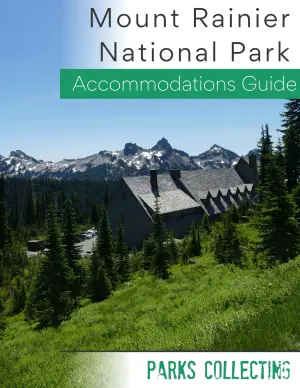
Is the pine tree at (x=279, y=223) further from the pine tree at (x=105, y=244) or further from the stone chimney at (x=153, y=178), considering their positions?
the stone chimney at (x=153, y=178)

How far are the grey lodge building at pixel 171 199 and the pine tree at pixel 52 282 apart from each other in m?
25.6

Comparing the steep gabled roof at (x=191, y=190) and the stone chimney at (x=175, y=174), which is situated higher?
the stone chimney at (x=175, y=174)

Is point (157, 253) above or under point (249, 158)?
under

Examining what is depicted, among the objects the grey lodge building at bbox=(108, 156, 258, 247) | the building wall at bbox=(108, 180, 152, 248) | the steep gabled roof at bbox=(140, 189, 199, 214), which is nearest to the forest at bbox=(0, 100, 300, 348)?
the building wall at bbox=(108, 180, 152, 248)

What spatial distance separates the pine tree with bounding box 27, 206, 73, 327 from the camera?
25859 mm

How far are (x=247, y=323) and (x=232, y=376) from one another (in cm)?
306

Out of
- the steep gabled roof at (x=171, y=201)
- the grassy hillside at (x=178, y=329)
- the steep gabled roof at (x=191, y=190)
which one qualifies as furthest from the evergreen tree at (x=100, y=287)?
the steep gabled roof at (x=191, y=190)

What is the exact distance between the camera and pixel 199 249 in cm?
3719

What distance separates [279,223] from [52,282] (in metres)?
17.0

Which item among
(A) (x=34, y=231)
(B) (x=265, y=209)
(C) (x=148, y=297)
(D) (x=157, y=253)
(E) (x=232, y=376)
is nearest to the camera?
(E) (x=232, y=376)

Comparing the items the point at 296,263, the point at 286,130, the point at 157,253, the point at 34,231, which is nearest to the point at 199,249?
the point at 157,253

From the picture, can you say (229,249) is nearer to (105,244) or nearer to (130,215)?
(105,244)

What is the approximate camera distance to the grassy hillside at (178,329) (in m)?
7.43

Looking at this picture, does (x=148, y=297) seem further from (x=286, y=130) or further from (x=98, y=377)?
(x=286, y=130)
